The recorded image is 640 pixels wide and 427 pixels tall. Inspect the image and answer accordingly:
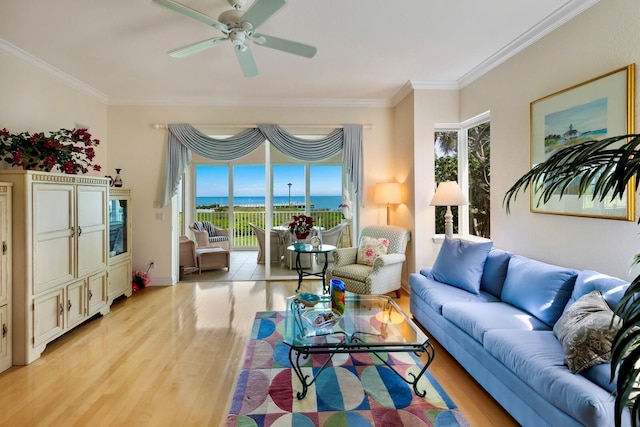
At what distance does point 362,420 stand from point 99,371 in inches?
80.6

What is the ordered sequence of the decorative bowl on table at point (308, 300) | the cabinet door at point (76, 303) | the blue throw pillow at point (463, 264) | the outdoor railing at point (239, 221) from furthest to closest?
the outdoor railing at point (239, 221), the cabinet door at point (76, 303), the blue throw pillow at point (463, 264), the decorative bowl on table at point (308, 300)

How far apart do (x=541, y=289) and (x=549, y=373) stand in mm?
889

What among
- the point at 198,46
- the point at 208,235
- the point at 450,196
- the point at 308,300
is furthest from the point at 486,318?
the point at 208,235

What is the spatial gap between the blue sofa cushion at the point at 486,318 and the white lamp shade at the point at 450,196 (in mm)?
1420

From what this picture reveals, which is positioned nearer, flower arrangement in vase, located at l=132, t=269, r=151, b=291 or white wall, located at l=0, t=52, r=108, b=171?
white wall, located at l=0, t=52, r=108, b=171

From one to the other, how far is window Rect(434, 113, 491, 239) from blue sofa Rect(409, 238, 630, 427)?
1210 mm

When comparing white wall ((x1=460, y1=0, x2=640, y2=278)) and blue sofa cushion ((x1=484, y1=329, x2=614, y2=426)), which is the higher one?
white wall ((x1=460, y1=0, x2=640, y2=278))

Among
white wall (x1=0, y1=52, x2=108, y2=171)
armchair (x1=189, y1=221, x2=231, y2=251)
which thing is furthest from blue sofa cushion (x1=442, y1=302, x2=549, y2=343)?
armchair (x1=189, y1=221, x2=231, y2=251)

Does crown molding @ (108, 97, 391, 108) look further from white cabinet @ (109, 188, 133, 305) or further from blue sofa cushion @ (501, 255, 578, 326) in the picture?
blue sofa cushion @ (501, 255, 578, 326)

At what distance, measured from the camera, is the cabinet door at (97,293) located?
3.55 metres

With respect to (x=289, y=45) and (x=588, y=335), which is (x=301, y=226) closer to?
(x=289, y=45)

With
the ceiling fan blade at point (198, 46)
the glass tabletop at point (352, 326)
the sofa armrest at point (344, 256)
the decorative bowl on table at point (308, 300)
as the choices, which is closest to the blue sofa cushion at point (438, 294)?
the glass tabletop at point (352, 326)

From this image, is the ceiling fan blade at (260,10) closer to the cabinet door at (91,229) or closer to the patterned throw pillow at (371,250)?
the cabinet door at (91,229)

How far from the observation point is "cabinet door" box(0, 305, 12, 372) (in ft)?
8.52
